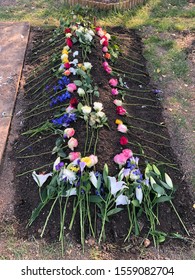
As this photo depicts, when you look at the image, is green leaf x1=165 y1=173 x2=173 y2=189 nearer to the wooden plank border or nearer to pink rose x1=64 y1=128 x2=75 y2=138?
pink rose x1=64 y1=128 x2=75 y2=138

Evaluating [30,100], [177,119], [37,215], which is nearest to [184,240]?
[37,215]

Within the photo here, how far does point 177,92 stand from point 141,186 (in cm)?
175

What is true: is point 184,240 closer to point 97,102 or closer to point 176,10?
point 97,102

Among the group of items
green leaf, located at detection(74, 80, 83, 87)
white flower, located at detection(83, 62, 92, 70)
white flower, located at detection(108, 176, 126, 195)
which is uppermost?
white flower, located at detection(83, 62, 92, 70)

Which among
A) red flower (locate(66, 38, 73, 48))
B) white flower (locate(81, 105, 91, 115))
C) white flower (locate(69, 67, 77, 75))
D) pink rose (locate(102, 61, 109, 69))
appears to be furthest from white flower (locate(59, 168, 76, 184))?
red flower (locate(66, 38, 73, 48))

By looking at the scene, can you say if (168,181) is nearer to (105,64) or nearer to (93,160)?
(93,160)

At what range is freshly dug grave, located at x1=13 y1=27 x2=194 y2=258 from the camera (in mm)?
2746

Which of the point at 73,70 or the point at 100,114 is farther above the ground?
the point at 73,70

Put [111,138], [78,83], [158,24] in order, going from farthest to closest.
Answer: [158,24] → [78,83] → [111,138]

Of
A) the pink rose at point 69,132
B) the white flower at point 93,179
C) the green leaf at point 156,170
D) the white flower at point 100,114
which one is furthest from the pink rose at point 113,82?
the white flower at point 93,179

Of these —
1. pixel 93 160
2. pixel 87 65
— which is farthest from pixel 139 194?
pixel 87 65

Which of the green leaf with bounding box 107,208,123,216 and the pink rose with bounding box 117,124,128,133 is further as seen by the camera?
the pink rose with bounding box 117,124,128,133

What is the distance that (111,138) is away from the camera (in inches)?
126

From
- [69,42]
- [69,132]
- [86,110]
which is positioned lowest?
[69,132]
